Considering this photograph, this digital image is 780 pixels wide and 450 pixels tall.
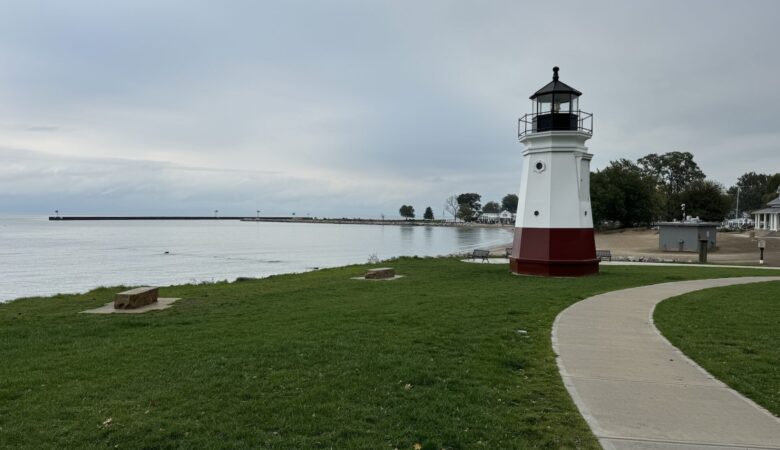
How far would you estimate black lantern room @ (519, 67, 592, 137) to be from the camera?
59.6ft

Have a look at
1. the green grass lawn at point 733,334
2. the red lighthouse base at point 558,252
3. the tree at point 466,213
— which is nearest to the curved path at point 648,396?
the green grass lawn at point 733,334

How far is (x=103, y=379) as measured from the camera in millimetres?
5898

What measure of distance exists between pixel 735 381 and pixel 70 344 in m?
8.85

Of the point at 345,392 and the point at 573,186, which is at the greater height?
the point at 573,186

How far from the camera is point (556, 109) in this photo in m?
18.6

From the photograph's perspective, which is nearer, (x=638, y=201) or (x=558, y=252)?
(x=558, y=252)

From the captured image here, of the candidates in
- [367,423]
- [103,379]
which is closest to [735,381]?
[367,423]

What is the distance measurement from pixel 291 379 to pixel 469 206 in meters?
190

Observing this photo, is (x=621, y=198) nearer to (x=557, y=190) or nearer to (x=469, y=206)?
(x=557, y=190)

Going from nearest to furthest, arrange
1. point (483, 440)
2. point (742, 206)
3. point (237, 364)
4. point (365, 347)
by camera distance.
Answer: point (483, 440), point (237, 364), point (365, 347), point (742, 206)

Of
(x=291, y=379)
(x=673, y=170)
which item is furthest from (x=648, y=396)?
(x=673, y=170)

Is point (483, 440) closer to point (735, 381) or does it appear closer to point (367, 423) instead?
point (367, 423)

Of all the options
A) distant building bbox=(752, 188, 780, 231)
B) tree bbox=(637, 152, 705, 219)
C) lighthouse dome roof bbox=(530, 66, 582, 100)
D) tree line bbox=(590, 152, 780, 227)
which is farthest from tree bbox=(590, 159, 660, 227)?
lighthouse dome roof bbox=(530, 66, 582, 100)

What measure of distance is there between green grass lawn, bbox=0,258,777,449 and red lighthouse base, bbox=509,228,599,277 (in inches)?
288
